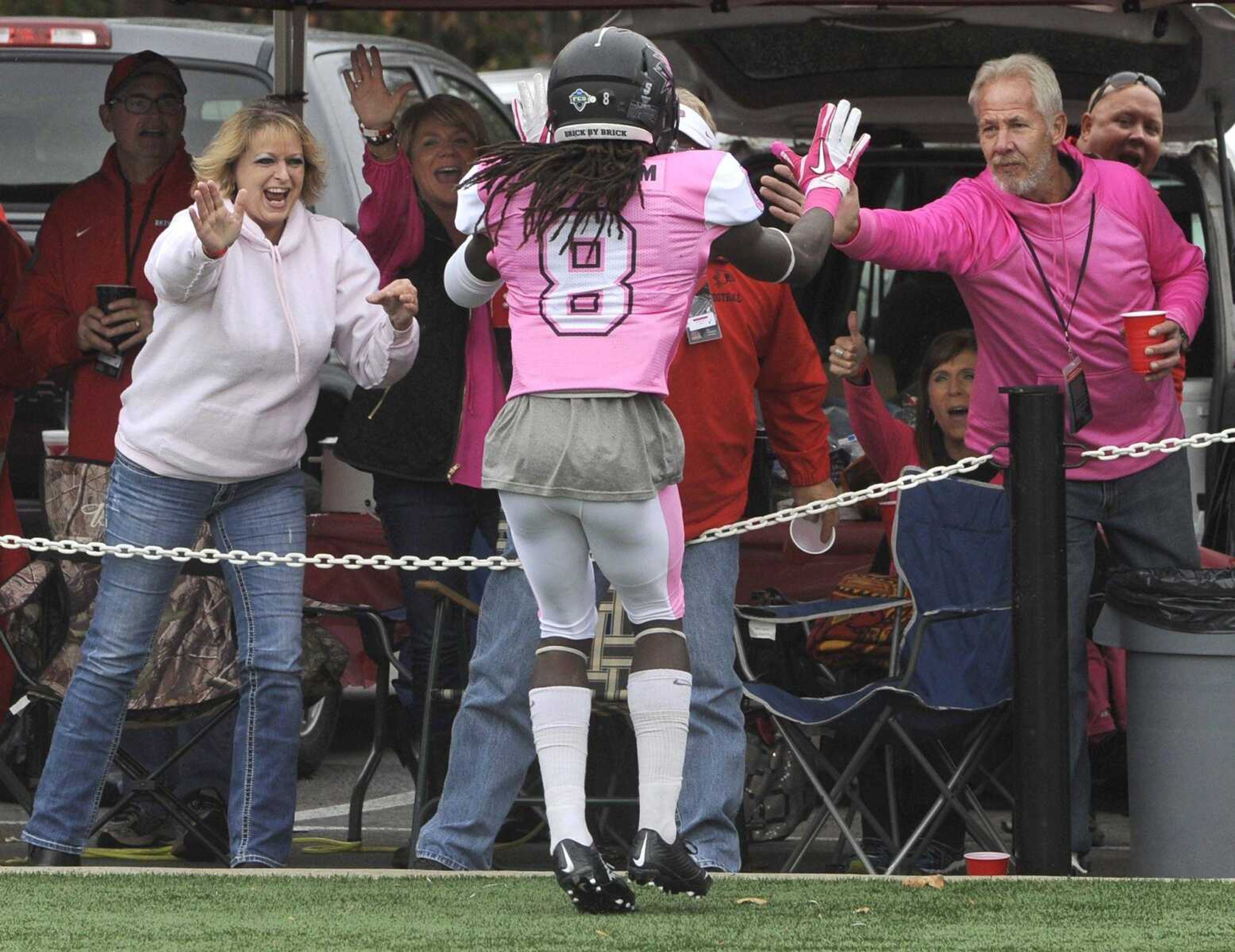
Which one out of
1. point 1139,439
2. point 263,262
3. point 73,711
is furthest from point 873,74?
point 73,711

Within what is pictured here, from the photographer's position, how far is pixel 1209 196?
852cm

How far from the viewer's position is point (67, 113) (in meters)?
9.48

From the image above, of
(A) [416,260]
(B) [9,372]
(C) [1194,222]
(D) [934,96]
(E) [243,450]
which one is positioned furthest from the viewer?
(D) [934,96]

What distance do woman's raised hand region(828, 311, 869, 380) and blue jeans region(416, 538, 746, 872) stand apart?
0.86m

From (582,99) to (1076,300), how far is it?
5.88 feet

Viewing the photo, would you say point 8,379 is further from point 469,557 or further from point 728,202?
point 728,202

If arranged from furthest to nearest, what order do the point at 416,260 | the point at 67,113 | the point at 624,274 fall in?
the point at 67,113 → the point at 416,260 → the point at 624,274

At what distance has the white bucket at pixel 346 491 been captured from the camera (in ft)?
24.9

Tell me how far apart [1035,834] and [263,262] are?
89.2 inches

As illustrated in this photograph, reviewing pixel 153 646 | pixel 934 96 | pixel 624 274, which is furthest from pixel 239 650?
pixel 934 96

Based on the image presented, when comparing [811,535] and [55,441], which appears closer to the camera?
[811,535]

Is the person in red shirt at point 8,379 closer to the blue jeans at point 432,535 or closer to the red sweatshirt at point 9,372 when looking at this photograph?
the red sweatshirt at point 9,372

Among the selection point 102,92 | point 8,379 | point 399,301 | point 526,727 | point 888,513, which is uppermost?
point 102,92

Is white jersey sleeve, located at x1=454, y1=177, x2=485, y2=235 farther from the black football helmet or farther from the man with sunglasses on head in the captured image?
the man with sunglasses on head
